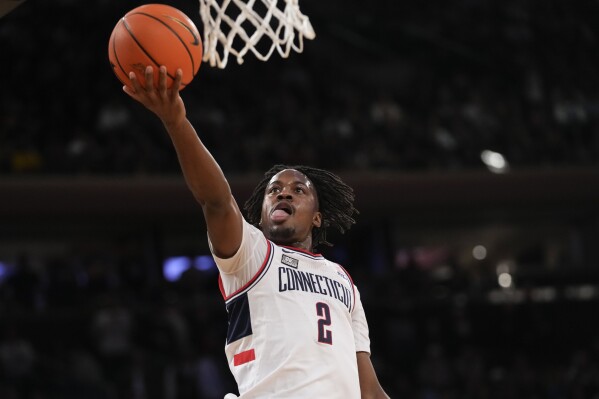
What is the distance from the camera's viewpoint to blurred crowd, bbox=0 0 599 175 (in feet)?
45.5

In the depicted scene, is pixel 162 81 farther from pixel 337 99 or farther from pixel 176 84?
pixel 337 99

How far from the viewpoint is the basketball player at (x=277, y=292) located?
3.46 meters

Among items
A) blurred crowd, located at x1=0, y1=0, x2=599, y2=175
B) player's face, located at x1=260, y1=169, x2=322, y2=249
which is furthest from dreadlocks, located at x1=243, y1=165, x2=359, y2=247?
blurred crowd, located at x1=0, y1=0, x2=599, y2=175

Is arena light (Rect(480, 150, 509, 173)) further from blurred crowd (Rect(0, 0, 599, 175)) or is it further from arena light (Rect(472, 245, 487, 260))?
arena light (Rect(472, 245, 487, 260))

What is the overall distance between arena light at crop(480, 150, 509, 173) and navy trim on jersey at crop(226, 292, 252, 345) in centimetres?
1120

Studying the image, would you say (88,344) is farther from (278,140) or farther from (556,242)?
(556,242)

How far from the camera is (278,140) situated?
1415 cm

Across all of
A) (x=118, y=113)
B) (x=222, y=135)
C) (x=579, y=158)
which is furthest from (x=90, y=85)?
(x=579, y=158)

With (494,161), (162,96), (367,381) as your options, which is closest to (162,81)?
(162,96)

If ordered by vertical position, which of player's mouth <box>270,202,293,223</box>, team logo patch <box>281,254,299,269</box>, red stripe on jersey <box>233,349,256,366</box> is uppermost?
player's mouth <box>270,202,293,223</box>

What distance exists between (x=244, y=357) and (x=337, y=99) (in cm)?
1210

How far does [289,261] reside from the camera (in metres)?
3.96

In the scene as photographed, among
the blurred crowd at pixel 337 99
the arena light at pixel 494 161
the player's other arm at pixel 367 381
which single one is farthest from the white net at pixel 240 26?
the arena light at pixel 494 161

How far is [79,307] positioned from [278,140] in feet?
13.2
